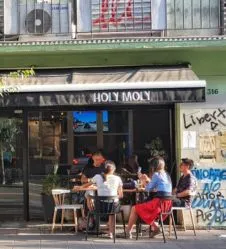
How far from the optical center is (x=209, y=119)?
11.4 metres

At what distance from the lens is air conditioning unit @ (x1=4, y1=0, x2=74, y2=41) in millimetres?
11453

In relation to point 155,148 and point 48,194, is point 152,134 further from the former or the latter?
point 48,194

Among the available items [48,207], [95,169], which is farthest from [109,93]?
[48,207]

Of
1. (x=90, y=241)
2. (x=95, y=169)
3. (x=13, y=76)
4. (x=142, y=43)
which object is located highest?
(x=142, y=43)

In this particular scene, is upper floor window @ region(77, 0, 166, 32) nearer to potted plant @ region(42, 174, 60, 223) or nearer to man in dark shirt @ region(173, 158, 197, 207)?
man in dark shirt @ region(173, 158, 197, 207)

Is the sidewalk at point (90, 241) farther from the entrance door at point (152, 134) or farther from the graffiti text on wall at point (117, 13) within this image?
the graffiti text on wall at point (117, 13)

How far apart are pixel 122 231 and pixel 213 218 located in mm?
1828

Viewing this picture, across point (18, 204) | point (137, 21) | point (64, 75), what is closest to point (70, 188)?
point (18, 204)

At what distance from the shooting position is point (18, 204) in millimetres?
12016

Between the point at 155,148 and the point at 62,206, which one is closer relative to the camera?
the point at 62,206

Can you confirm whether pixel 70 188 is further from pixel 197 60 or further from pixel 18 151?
pixel 197 60

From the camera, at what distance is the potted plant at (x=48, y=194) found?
11.6 m

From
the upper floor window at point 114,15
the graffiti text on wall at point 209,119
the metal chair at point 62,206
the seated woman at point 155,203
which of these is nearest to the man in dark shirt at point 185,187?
the seated woman at point 155,203

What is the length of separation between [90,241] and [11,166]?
2.96 meters
